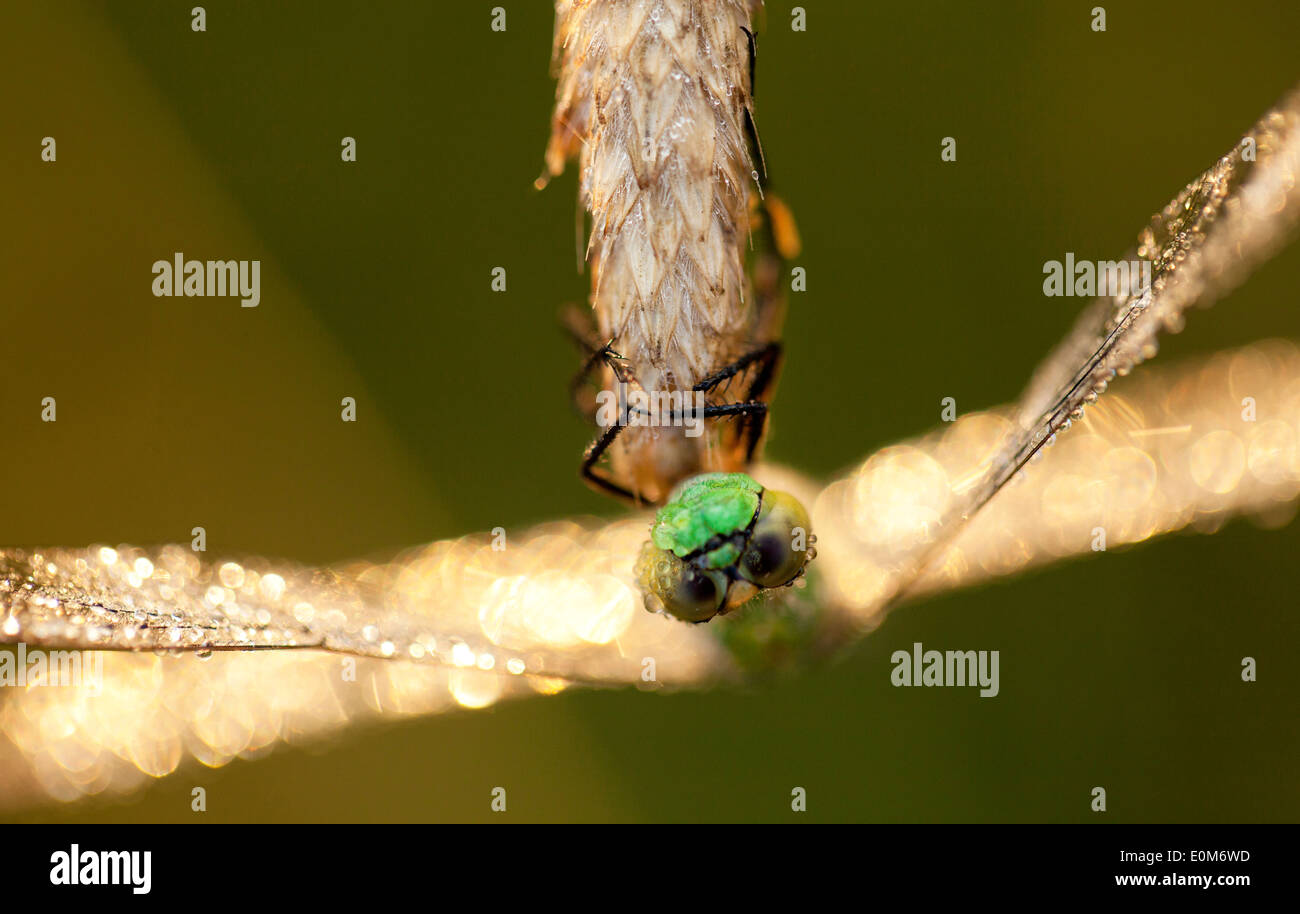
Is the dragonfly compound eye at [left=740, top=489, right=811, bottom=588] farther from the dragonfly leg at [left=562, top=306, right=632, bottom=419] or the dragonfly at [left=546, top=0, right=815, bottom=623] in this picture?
the dragonfly leg at [left=562, top=306, right=632, bottom=419]

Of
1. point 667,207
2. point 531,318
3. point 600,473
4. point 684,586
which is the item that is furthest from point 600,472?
point 531,318


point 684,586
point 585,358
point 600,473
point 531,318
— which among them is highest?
point 531,318

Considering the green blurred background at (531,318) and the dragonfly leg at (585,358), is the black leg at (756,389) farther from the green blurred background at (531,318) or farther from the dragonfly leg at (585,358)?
the green blurred background at (531,318)

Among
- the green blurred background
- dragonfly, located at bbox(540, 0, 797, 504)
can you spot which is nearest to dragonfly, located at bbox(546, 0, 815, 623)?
dragonfly, located at bbox(540, 0, 797, 504)

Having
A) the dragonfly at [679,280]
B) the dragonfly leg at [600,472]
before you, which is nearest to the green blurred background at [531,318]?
the dragonfly leg at [600,472]

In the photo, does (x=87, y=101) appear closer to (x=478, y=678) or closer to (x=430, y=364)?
(x=430, y=364)

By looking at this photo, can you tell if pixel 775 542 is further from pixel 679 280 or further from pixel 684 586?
pixel 679 280

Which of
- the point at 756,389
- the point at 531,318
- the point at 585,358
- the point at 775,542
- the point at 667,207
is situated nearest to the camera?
the point at 667,207
